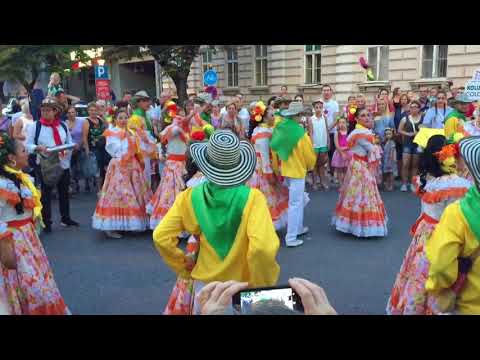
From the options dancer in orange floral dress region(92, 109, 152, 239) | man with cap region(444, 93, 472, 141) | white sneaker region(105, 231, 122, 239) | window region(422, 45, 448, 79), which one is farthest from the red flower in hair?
window region(422, 45, 448, 79)

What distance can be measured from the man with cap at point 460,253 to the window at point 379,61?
1513cm

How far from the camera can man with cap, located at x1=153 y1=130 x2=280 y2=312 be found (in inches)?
116

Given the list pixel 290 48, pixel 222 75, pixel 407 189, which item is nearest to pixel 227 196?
pixel 407 189

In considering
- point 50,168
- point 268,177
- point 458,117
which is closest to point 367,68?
point 458,117

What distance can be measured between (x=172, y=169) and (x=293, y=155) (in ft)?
5.67

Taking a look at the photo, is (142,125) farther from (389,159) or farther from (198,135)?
(389,159)

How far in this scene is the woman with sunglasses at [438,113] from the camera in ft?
30.2

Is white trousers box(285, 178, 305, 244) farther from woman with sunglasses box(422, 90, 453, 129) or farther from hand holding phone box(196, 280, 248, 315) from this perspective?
hand holding phone box(196, 280, 248, 315)

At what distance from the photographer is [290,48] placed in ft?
64.2

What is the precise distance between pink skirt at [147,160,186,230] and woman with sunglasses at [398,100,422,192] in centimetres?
496

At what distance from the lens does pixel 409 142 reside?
9.73 meters

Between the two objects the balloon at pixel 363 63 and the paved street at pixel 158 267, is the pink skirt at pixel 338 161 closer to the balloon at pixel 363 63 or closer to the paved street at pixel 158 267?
the paved street at pixel 158 267

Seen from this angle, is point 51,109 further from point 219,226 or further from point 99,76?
point 99,76
